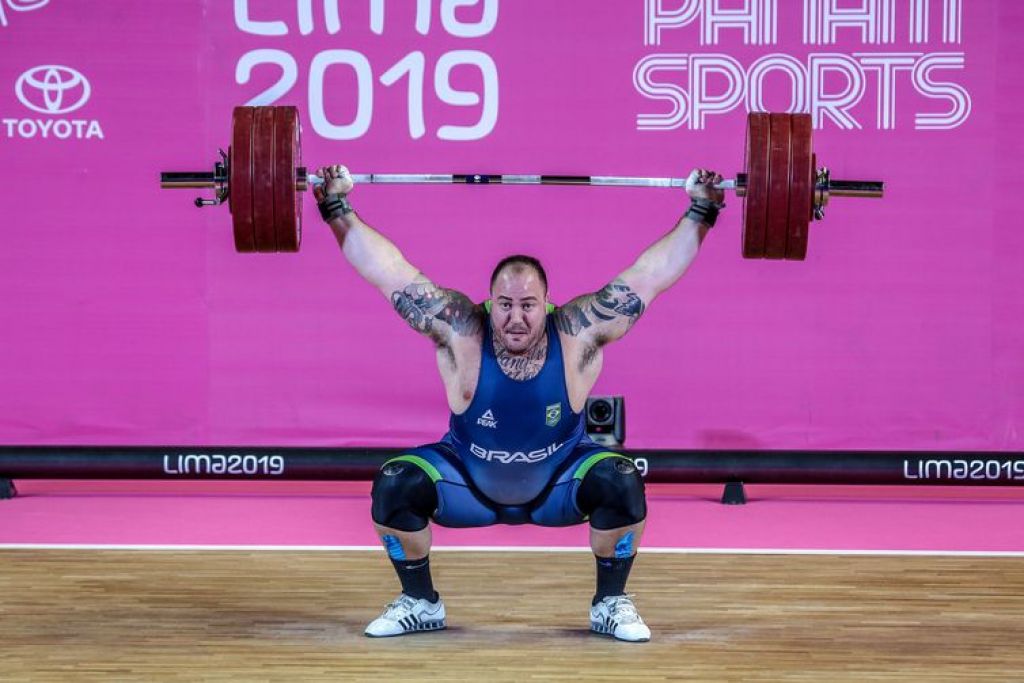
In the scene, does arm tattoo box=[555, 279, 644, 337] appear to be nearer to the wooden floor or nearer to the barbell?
the barbell

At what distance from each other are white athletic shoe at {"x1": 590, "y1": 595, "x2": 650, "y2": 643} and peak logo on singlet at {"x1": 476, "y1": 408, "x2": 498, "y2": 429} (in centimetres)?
50

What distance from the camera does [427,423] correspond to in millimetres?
5746

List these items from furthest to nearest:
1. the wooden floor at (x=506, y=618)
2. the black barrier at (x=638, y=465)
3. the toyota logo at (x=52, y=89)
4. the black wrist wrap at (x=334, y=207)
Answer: the toyota logo at (x=52, y=89), the black barrier at (x=638, y=465), the black wrist wrap at (x=334, y=207), the wooden floor at (x=506, y=618)

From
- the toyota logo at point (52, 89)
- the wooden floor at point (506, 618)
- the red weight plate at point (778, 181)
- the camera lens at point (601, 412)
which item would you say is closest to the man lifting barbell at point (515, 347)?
the red weight plate at point (778, 181)

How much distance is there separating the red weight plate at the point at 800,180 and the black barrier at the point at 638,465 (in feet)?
6.57

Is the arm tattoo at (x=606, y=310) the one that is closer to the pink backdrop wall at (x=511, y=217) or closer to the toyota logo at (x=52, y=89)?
the pink backdrop wall at (x=511, y=217)

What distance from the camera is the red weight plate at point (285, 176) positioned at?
11.3 ft

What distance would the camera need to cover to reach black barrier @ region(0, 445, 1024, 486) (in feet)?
17.5

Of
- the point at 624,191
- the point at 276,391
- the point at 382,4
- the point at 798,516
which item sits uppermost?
the point at 382,4

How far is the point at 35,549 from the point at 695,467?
94.2 inches

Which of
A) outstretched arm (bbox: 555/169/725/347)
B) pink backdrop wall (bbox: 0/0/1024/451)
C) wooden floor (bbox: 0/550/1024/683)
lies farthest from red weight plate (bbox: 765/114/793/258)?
pink backdrop wall (bbox: 0/0/1024/451)

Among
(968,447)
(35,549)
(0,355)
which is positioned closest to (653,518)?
(968,447)

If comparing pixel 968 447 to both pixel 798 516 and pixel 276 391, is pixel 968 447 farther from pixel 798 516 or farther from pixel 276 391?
pixel 276 391

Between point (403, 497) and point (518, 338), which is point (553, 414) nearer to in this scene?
point (518, 338)
